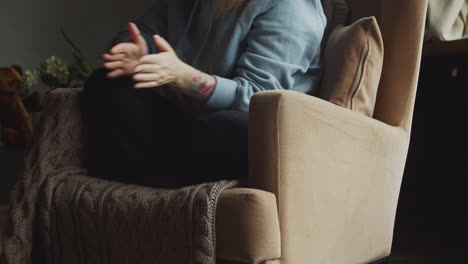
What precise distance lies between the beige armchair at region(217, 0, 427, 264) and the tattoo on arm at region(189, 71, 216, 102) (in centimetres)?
12

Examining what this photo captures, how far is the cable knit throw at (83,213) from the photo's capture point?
2.97 feet

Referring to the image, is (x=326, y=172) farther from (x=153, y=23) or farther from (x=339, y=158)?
(x=153, y=23)

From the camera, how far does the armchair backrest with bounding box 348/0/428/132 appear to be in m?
1.16

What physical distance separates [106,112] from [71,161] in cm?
16

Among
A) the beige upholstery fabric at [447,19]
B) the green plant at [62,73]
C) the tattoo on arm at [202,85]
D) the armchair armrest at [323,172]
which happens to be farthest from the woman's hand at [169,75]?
the green plant at [62,73]

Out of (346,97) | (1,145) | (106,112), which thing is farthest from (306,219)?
(1,145)

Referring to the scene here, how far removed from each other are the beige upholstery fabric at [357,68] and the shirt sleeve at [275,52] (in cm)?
6

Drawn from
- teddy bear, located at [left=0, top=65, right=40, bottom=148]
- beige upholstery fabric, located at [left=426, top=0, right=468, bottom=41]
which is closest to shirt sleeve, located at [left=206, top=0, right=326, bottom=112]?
beige upholstery fabric, located at [left=426, top=0, right=468, bottom=41]

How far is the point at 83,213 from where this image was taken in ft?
3.42

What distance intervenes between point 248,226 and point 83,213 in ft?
1.12

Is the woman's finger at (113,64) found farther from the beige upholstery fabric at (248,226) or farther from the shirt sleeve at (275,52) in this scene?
the beige upholstery fabric at (248,226)

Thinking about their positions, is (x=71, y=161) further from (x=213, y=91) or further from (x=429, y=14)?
(x=429, y=14)

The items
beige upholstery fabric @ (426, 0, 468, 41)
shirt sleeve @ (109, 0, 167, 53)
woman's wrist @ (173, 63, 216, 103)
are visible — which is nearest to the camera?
woman's wrist @ (173, 63, 216, 103)

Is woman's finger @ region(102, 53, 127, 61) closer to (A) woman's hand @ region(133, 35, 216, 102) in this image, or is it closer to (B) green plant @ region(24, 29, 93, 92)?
(A) woman's hand @ region(133, 35, 216, 102)
